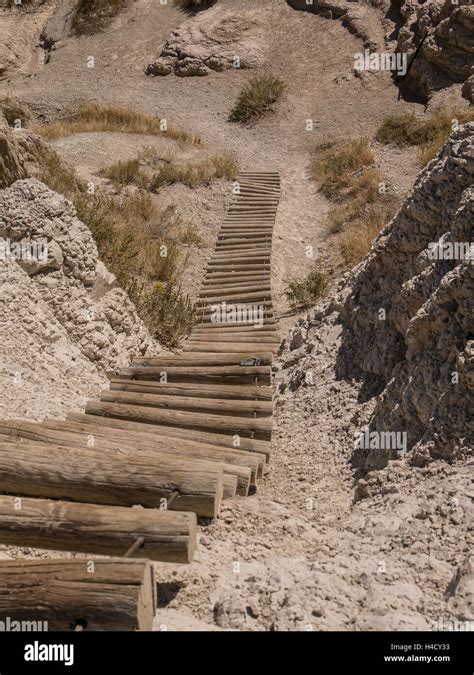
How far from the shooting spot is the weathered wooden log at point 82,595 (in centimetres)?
270

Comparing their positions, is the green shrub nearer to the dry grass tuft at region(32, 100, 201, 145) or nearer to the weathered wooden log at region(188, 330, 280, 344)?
the weathered wooden log at region(188, 330, 280, 344)

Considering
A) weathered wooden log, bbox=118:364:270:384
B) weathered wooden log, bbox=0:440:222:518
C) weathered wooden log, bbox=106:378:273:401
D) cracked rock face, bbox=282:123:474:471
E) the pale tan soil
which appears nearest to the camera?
the pale tan soil

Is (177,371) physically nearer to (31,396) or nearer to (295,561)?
(31,396)

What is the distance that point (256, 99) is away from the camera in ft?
55.7

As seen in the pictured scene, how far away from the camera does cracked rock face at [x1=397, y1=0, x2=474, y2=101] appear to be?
14953 mm

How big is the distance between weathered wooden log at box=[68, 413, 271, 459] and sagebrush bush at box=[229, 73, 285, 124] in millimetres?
13075

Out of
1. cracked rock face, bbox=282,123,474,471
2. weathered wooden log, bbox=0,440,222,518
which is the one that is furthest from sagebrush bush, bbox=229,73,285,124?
weathered wooden log, bbox=0,440,222,518

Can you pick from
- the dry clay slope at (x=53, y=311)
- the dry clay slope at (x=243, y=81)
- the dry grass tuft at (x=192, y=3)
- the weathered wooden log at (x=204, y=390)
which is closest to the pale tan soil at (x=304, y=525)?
the weathered wooden log at (x=204, y=390)

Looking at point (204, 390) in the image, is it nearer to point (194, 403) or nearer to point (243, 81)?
point (194, 403)

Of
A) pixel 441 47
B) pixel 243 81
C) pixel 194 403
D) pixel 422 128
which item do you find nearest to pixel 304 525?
pixel 194 403

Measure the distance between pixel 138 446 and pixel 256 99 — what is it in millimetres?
14403

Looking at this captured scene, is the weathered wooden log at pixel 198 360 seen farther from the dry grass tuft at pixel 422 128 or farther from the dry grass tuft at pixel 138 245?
the dry grass tuft at pixel 422 128

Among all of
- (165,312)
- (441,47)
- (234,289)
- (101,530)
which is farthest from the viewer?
(441,47)
